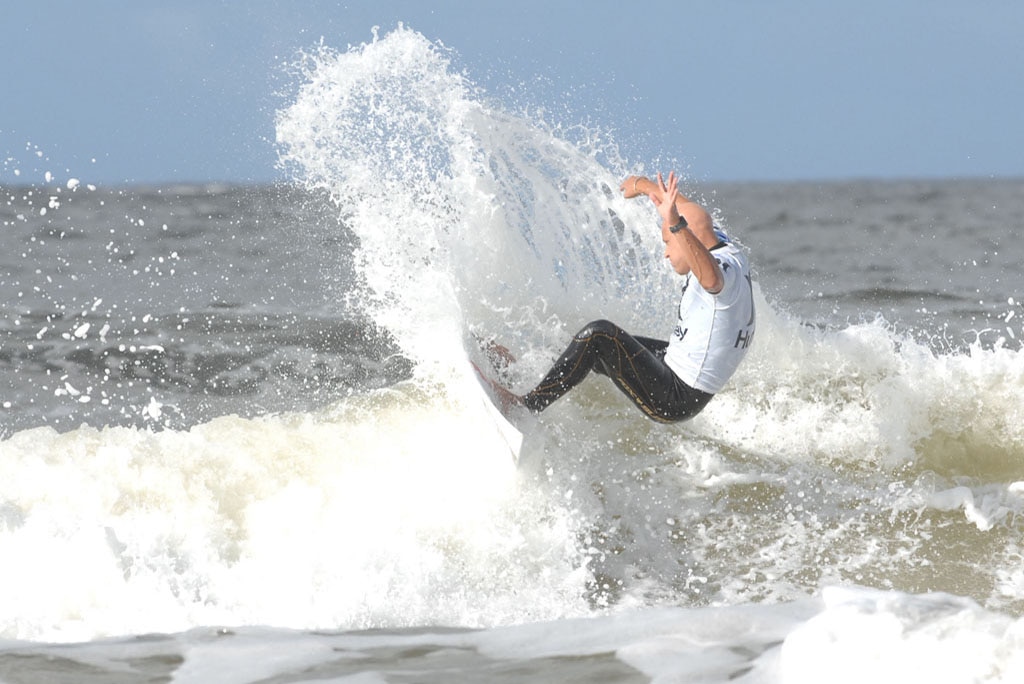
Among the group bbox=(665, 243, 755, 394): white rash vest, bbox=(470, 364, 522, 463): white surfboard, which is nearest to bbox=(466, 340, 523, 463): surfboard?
bbox=(470, 364, 522, 463): white surfboard

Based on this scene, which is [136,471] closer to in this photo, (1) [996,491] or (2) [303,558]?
(2) [303,558]

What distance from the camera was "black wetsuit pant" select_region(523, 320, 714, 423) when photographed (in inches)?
271

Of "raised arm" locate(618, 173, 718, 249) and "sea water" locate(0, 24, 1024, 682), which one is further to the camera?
"raised arm" locate(618, 173, 718, 249)

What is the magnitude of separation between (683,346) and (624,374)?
429 mm

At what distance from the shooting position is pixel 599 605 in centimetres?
572

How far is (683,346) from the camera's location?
22.6 feet

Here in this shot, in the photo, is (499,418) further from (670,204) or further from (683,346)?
(670,204)

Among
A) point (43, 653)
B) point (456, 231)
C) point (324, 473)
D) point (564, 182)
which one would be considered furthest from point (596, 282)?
point (43, 653)

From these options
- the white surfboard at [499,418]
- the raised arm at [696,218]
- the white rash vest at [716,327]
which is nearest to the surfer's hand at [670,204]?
the raised arm at [696,218]

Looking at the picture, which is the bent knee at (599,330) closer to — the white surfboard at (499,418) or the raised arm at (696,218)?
the white surfboard at (499,418)

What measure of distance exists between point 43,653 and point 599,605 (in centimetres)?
280

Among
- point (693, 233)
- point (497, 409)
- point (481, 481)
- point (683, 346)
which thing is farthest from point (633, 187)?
point (481, 481)

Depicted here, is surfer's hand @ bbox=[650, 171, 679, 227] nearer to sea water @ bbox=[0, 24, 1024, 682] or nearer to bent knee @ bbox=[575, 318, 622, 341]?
bent knee @ bbox=[575, 318, 622, 341]

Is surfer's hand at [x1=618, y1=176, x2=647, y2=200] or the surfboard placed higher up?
surfer's hand at [x1=618, y1=176, x2=647, y2=200]
